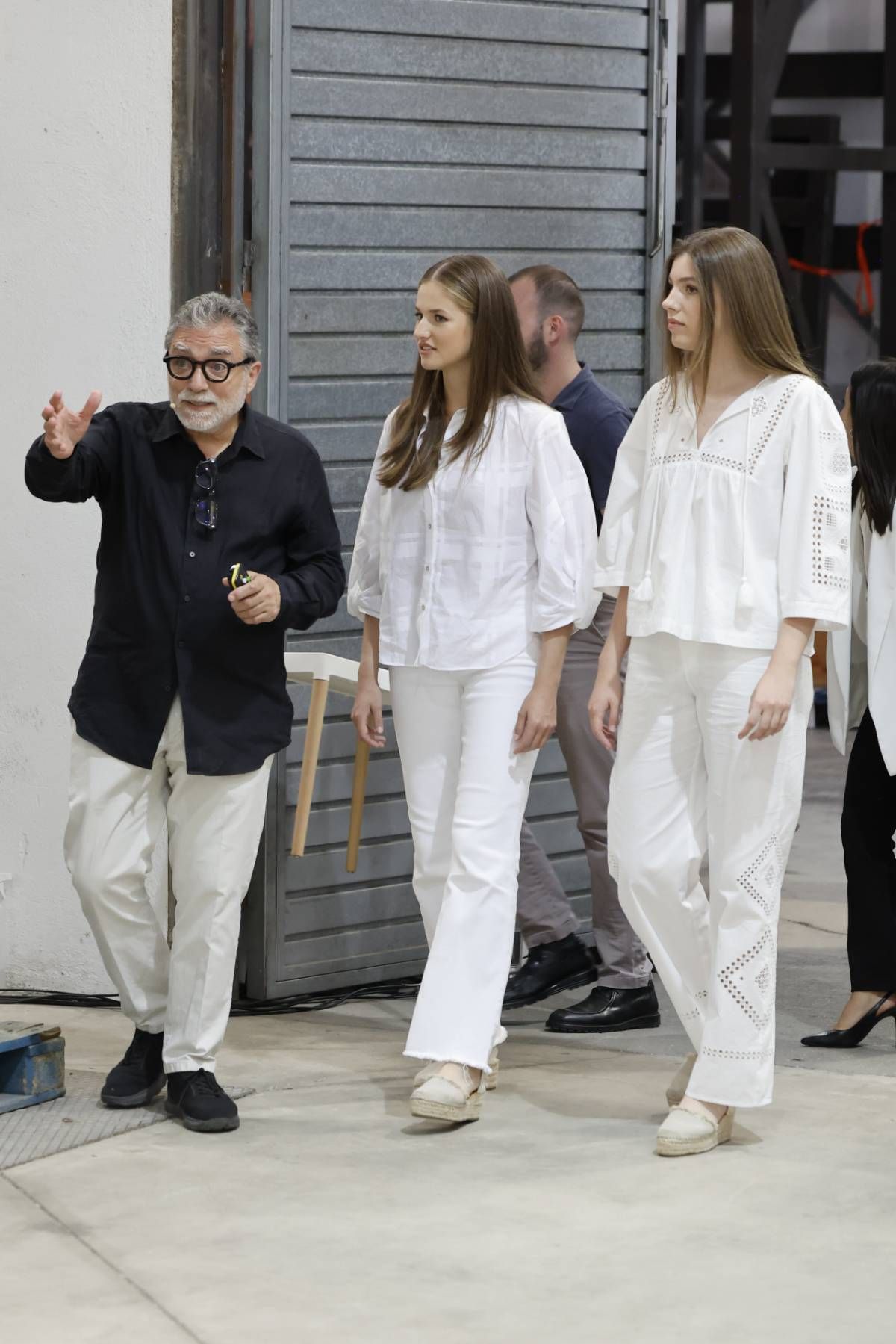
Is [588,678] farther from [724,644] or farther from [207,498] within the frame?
[207,498]

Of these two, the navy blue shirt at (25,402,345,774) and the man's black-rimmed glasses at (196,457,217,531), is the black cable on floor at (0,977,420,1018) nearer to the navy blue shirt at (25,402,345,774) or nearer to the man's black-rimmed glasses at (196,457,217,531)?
the navy blue shirt at (25,402,345,774)

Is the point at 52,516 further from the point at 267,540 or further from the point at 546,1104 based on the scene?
the point at 546,1104

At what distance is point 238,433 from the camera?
12.8 feet

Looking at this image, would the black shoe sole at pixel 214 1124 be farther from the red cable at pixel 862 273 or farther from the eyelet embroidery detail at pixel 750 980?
the red cable at pixel 862 273

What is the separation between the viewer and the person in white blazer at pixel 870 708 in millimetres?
4637

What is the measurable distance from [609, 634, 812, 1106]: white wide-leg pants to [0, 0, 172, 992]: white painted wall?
68.0 inches

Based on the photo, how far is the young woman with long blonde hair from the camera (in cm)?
362

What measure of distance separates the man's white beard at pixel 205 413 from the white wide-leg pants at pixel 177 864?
1.91 feet

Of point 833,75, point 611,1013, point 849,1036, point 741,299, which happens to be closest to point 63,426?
point 741,299

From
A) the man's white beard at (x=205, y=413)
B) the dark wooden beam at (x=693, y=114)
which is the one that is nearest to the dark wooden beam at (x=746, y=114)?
the dark wooden beam at (x=693, y=114)

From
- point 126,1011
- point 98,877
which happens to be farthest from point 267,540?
point 126,1011

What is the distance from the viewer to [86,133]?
15.6 feet

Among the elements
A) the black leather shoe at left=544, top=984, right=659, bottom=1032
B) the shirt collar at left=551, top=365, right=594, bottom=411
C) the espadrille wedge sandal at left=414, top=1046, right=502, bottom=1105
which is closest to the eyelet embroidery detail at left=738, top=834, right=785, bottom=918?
the espadrille wedge sandal at left=414, top=1046, right=502, bottom=1105

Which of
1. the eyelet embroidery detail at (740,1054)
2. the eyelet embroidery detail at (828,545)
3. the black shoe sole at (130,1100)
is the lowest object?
the black shoe sole at (130,1100)
